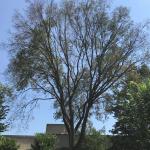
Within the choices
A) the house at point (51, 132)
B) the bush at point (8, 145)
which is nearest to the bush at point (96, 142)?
the house at point (51, 132)

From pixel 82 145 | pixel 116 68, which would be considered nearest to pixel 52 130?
A: pixel 82 145

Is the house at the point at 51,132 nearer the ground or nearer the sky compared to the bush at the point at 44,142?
nearer the sky

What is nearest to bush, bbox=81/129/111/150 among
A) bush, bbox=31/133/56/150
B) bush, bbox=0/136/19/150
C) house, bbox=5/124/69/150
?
bush, bbox=31/133/56/150

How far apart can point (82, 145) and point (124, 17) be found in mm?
10077

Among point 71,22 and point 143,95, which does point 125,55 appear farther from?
point 143,95

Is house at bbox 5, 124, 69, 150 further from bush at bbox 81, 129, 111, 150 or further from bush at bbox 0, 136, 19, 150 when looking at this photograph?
bush at bbox 81, 129, 111, 150

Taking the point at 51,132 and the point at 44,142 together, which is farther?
the point at 51,132

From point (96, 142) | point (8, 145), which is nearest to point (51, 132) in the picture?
point (96, 142)

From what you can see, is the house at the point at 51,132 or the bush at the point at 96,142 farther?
the house at the point at 51,132

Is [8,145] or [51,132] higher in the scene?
[51,132]

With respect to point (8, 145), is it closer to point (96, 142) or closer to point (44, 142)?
point (44, 142)

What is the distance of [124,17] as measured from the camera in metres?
39.0

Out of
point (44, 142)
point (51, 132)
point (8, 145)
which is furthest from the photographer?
point (51, 132)

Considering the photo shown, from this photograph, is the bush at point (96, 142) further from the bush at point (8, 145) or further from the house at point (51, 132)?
the bush at point (8, 145)
